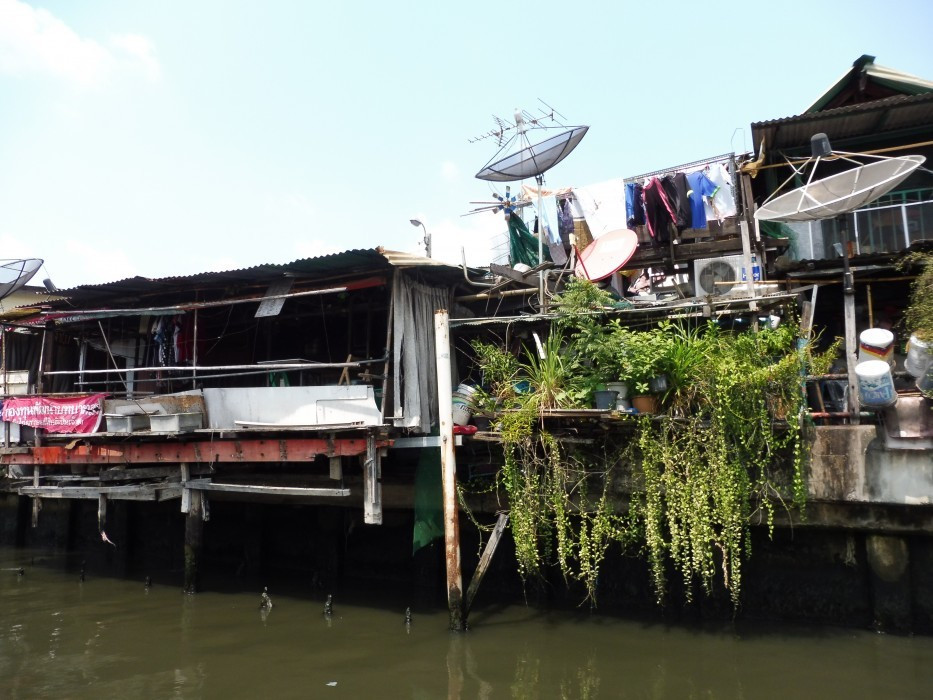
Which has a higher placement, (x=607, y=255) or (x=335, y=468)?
(x=607, y=255)

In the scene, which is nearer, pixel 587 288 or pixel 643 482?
pixel 643 482

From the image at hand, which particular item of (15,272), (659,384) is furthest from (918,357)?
(15,272)

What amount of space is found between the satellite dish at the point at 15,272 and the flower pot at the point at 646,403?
1080cm

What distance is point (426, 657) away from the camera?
8.51 m

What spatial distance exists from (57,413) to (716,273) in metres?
10.9

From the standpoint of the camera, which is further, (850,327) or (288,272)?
(288,272)

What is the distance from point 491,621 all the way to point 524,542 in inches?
65.3

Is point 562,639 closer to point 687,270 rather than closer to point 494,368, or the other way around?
point 494,368

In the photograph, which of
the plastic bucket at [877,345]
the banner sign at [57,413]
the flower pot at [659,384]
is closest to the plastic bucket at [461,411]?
the flower pot at [659,384]

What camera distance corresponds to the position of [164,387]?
494 inches

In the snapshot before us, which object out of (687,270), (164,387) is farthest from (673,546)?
(164,387)

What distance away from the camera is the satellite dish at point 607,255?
34.3 ft

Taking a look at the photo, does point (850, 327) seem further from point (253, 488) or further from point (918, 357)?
point (253, 488)

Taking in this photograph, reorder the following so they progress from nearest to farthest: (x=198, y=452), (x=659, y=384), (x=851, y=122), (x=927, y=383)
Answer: (x=927, y=383)
(x=659, y=384)
(x=198, y=452)
(x=851, y=122)
